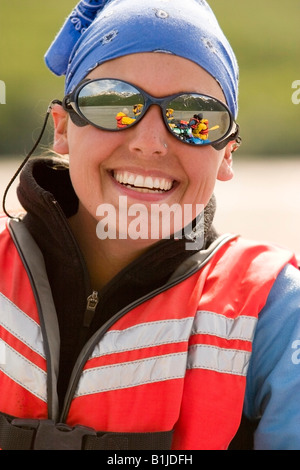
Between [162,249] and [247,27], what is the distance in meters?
12.5

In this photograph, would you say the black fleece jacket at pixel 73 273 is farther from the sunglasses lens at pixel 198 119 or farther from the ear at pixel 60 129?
the sunglasses lens at pixel 198 119

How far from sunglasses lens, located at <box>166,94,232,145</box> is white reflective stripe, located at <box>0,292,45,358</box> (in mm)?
641

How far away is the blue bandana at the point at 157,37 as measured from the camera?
2025mm

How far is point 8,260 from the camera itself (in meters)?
2.16

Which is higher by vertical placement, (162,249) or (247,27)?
Result: (247,27)

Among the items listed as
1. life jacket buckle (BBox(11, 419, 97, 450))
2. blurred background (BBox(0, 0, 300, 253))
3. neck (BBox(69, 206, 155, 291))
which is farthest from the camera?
blurred background (BBox(0, 0, 300, 253))

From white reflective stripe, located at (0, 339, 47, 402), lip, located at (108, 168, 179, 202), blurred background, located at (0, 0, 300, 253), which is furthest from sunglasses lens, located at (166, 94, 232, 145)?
blurred background, located at (0, 0, 300, 253)

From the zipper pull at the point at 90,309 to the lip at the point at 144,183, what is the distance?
0.31m

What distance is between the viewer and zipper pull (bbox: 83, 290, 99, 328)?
2068 mm

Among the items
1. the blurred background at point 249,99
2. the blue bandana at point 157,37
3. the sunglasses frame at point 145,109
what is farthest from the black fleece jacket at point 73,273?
the blurred background at point 249,99

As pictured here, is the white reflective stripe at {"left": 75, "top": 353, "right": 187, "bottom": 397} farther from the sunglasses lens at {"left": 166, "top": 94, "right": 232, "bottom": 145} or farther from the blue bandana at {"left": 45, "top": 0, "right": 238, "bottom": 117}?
the blue bandana at {"left": 45, "top": 0, "right": 238, "bottom": 117}

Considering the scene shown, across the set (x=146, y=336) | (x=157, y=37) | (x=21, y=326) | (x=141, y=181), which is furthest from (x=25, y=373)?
(x=157, y=37)

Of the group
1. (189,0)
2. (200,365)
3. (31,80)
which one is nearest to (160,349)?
(200,365)
